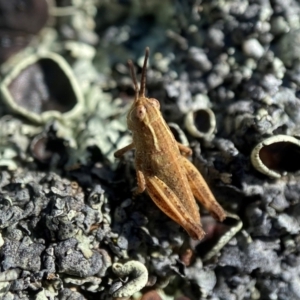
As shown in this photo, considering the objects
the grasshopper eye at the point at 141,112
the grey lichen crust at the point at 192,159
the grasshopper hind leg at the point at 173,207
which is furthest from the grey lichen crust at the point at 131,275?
the grasshopper eye at the point at 141,112

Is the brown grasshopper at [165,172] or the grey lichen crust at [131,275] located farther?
the brown grasshopper at [165,172]

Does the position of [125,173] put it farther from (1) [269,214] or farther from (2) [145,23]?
(2) [145,23]

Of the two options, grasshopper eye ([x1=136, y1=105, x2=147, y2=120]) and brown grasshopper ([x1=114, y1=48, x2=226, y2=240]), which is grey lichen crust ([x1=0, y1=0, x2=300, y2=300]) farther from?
grasshopper eye ([x1=136, y1=105, x2=147, y2=120])

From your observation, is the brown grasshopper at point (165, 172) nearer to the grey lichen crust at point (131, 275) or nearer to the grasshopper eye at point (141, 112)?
the grasshopper eye at point (141, 112)

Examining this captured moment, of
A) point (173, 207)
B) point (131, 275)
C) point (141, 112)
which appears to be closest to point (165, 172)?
point (173, 207)

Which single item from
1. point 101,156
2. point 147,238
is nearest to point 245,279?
point 147,238

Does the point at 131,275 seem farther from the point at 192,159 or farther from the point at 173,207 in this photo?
the point at 192,159

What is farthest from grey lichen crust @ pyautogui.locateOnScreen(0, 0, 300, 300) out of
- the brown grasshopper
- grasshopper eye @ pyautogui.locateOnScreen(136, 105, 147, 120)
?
grasshopper eye @ pyautogui.locateOnScreen(136, 105, 147, 120)
